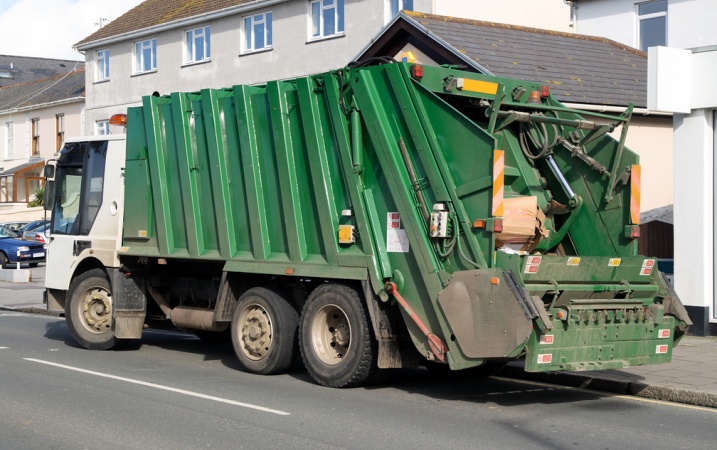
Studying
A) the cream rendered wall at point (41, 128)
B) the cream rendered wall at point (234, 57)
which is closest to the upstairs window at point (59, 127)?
the cream rendered wall at point (41, 128)

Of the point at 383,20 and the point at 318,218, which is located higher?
the point at 383,20

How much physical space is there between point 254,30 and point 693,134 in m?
21.5

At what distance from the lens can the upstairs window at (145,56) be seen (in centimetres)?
3747

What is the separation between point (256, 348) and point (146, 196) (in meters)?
2.63

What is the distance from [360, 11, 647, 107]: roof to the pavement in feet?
20.8

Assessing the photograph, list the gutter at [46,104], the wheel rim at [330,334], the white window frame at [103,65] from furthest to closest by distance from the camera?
the gutter at [46,104], the white window frame at [103,65], the wheel rim at [330,334]

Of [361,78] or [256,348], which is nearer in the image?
[361,78]

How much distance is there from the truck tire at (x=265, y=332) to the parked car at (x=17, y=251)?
22.2 metres

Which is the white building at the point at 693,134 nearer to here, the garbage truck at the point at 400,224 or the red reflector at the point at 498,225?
the garbage truck at the point at 400,224

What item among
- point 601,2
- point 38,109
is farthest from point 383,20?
point 38,109

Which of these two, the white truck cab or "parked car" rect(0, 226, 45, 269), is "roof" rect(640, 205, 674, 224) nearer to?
the white truck cab

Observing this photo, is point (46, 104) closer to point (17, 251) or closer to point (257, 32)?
point (17, 251)

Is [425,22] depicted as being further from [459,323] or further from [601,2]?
[459,323]

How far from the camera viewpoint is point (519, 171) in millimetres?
9984
